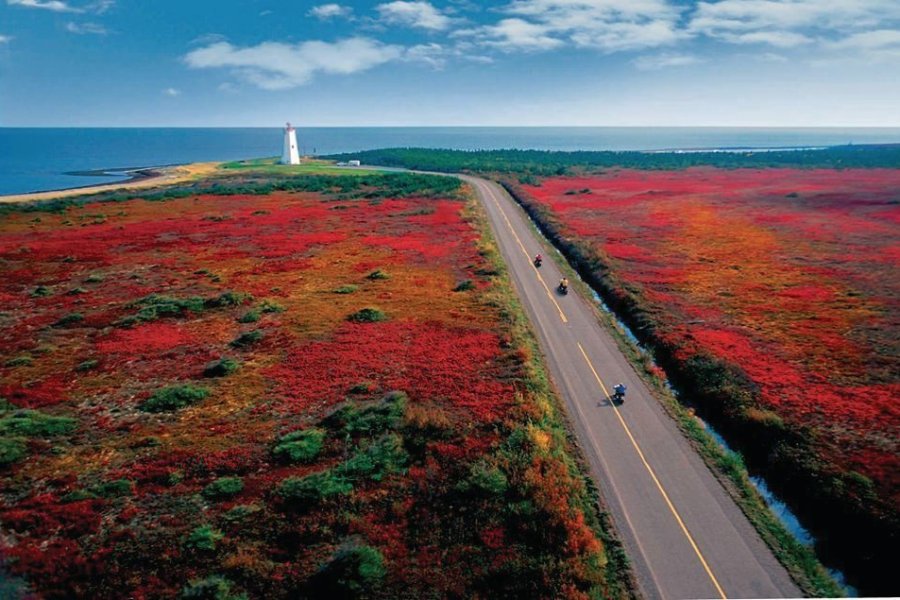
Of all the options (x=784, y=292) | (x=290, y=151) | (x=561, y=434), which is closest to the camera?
(x=561, y=434)

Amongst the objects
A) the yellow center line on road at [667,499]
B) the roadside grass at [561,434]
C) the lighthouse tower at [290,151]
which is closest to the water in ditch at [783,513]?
the yellow center line on road at [667,499]

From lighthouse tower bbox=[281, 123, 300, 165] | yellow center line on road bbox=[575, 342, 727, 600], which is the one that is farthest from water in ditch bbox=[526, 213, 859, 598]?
lighthouse tower bbox=[281, 123, 300, 165]

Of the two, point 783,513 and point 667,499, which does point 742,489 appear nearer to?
point 783,513

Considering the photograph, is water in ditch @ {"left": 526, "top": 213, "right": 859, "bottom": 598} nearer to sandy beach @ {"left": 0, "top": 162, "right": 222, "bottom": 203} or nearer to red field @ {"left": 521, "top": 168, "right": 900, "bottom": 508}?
red field @ {"left": 521, "top": 168, "right": 900, "bottom": 508}

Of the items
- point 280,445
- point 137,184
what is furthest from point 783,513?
point 137,184

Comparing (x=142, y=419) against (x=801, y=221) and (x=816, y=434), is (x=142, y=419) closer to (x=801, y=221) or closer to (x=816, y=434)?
(x=816, y=434)

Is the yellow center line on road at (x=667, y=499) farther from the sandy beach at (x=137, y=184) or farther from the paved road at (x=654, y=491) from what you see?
the sandy beach at (x=137, y=184)
